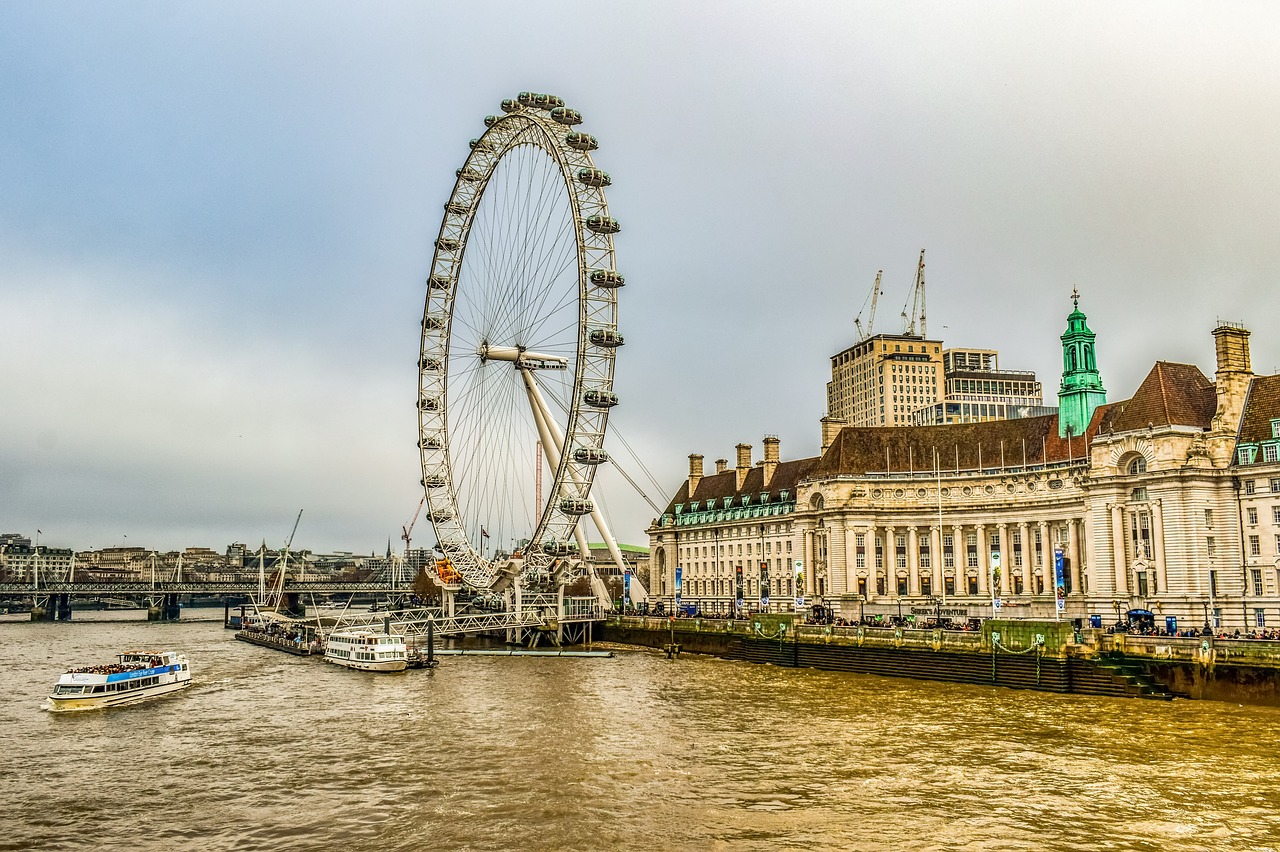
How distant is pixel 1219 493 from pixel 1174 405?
6.71 m

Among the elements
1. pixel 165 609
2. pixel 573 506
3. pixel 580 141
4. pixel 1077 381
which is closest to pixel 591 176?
pixel 580 141

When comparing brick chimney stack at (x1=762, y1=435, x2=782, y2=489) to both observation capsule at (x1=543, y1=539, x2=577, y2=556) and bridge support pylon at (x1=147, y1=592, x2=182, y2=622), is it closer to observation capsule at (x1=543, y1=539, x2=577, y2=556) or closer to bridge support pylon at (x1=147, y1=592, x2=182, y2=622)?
observation capsule at (x1=543, y1=539, x2=577, y2=556)

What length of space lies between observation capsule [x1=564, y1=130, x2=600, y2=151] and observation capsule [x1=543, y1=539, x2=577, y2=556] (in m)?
29.8

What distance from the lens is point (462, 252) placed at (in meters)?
93.9

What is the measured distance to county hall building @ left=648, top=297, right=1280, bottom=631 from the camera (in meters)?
69.9

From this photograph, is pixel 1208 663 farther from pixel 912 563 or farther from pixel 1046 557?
pixel 912 563

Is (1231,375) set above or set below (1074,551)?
above

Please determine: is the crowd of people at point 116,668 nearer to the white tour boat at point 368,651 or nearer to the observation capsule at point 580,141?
the white tour boat at point 368,651

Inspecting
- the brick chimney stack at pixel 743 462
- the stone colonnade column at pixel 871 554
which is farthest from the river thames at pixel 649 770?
the brick chimney stack at pixel 743 462

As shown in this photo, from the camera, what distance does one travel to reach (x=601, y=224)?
80.2 meters

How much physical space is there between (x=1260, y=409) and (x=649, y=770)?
54.2 m

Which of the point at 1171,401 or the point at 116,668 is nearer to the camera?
the point at 116,668

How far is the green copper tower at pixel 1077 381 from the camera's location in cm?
9806

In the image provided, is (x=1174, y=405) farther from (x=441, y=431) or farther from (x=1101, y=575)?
(x=441, y=431)
